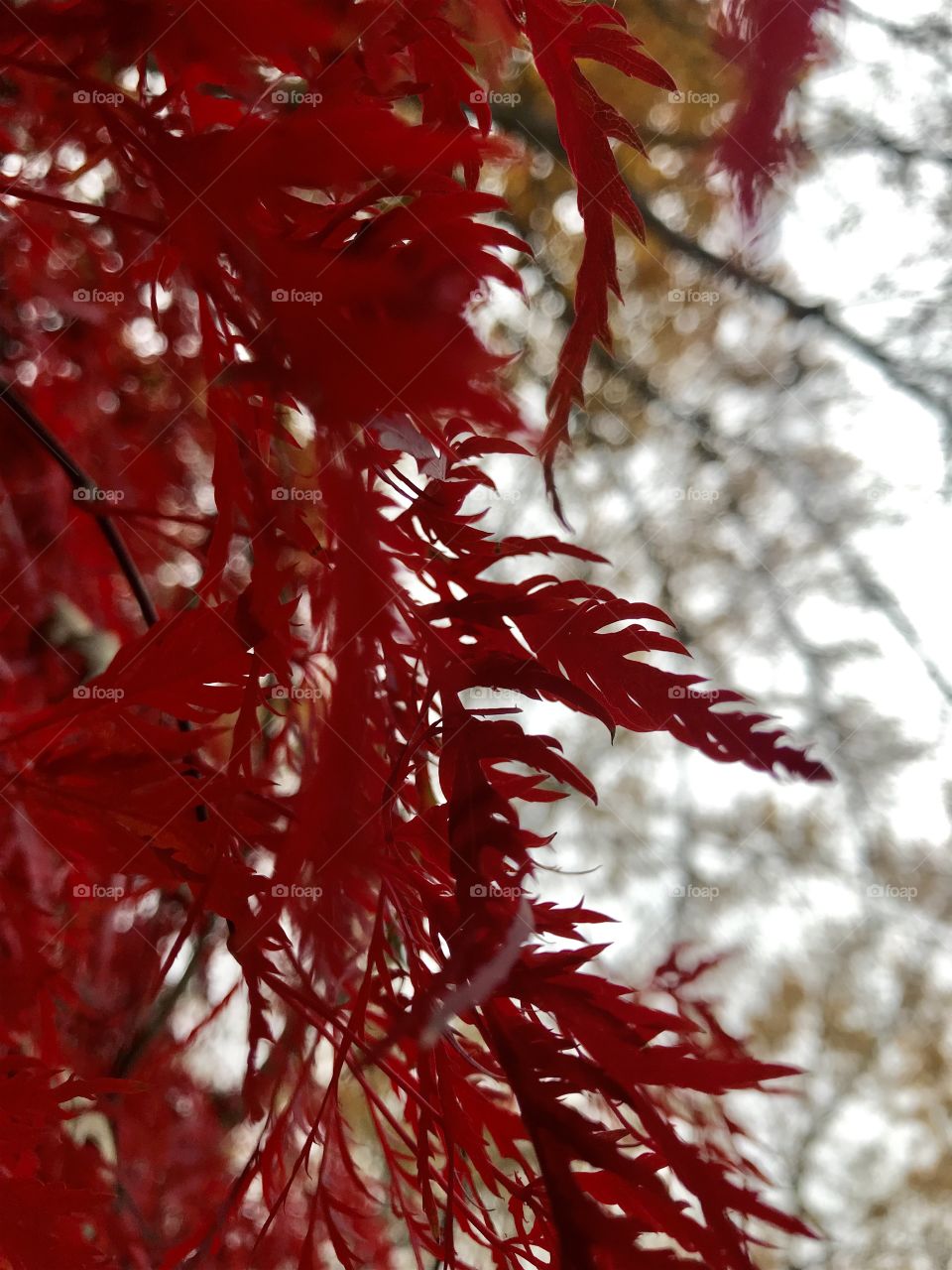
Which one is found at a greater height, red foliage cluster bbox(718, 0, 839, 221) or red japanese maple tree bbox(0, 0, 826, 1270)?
red foliage cluster bbox(718, 0, 839, 221)

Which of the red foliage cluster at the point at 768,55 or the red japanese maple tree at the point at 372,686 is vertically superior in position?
the red foliage cluster at the point at 768,55

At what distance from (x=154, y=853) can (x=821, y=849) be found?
125cm

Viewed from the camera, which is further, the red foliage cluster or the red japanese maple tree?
the red foliage cluster

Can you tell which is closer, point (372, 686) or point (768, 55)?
point (372, 686)

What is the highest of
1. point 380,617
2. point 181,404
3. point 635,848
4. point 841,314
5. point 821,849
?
point 841,314

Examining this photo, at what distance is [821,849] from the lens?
1.37 m

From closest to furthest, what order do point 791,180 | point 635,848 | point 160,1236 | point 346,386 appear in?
point 346,386 → point 160,1236 → point 791,180 → point 635,848

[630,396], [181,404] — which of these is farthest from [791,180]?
[181,404]

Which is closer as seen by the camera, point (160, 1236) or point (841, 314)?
point (160, 1236)

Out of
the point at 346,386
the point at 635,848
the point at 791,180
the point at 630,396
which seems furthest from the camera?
the point at 635,848

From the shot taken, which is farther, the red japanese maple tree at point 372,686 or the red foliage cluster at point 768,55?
the red foliage cluster at point 768,55

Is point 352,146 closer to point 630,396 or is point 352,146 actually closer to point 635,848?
point 630,396

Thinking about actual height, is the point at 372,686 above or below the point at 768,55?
below

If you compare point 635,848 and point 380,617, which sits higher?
point 635,848
